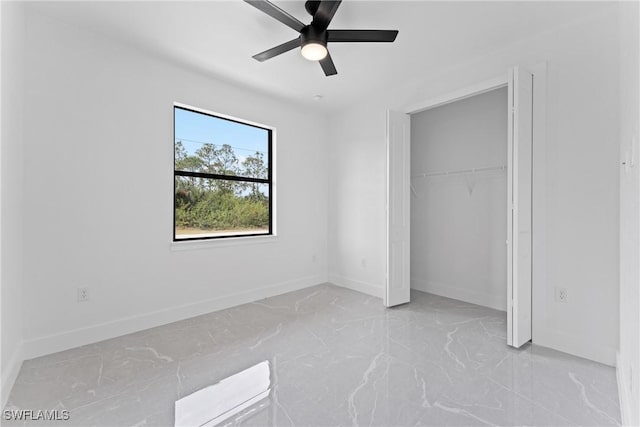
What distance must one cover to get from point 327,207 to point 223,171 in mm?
1662

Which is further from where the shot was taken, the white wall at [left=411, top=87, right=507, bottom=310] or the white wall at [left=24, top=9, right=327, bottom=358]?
the white wall at [left=411, top=87, right=507, bottom=310]

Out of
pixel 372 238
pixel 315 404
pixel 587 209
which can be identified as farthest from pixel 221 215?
pixel 587 209

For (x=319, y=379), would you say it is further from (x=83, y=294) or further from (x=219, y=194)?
(x=219, y=194)

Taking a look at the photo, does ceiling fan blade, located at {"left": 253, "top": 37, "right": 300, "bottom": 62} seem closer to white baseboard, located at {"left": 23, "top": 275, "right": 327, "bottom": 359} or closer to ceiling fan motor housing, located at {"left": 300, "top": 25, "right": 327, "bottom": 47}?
ceiling fan motor housing, located at {"left": 300, "top": 25, "right": 327, "bottom": 47}

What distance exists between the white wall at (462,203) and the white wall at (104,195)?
7.89 ft

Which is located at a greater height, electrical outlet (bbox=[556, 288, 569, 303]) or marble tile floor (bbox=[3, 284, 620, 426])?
electrical outlet (bbox=[556, 288, 569, 303])

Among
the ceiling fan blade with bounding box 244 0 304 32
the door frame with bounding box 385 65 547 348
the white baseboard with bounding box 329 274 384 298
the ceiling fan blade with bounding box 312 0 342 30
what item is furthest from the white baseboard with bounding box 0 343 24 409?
the door frame with bounding box 385 65 547 348

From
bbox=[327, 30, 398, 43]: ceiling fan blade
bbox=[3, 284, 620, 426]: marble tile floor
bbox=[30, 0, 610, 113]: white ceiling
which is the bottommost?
bbox=[3, 284, 620, 426]: marble tile floor

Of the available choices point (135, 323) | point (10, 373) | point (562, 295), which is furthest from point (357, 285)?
point (10, 373)

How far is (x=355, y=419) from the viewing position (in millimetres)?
1637

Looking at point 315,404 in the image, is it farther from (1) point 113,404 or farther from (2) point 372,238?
(2) point 372,238

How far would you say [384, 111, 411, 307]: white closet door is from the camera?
3.40 metres

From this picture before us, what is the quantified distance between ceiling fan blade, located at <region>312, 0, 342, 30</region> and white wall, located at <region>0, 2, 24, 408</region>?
1840 mm

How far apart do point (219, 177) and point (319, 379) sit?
2506 mm
